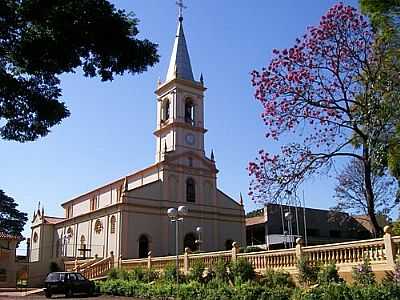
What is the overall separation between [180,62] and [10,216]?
3523 centimetres

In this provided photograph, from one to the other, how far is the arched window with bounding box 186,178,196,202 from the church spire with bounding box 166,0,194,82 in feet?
33.5

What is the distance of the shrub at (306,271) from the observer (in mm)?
18219

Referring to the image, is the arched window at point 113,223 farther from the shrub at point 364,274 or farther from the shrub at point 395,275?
the shrub at point 395,275

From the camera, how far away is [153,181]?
1734 inches

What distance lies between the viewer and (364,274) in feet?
51.9

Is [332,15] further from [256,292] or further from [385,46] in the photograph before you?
[256,292]

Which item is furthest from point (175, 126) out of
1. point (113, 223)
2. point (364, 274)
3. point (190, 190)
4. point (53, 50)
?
point (53, 50)

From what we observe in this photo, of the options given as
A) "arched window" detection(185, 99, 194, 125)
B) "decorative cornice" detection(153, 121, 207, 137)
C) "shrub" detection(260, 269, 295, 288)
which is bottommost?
"shrub" detection(260, 269, 295, 288)

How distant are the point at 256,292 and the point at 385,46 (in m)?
9.65

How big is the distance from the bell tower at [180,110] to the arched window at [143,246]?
766 centimetres

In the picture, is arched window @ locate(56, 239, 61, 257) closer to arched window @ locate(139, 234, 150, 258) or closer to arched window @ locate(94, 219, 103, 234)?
arched window @ locate(94, 219, 103, 234)

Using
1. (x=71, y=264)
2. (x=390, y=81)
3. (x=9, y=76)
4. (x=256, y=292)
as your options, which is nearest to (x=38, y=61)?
(x=9, y=76)

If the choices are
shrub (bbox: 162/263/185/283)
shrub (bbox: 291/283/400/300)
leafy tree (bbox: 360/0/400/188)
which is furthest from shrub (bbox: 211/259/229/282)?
leafy tree (bbox: 360/0/400/188)

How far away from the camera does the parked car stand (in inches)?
1056
